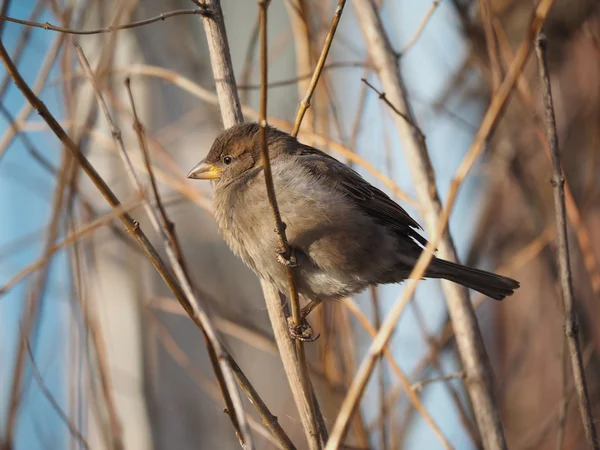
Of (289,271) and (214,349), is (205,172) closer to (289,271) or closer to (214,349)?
(289,271)

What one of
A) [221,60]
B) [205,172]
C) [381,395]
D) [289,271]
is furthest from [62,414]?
[205,172]

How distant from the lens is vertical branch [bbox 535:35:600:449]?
214 cm

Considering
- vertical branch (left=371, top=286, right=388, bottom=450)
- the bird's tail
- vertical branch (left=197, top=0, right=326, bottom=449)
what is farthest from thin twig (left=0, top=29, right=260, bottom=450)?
the bird's tail

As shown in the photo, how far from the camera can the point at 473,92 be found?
19.5 ft

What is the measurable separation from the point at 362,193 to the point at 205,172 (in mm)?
845

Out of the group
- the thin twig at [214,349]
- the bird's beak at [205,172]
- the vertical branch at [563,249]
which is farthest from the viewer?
the bird's beak at [205,172]

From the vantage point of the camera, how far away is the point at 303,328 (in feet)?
9.76

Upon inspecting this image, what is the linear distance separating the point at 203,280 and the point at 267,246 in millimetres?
A: 4277

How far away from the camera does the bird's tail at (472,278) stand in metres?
3.02

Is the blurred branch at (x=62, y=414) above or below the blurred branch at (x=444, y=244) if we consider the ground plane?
below

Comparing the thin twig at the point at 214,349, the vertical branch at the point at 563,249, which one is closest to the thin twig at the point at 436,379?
the vertical branch at the point at 563,249

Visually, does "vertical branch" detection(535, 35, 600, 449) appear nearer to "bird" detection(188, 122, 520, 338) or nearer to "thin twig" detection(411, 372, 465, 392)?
"thin twig" detection(411, 372, 465, 392)

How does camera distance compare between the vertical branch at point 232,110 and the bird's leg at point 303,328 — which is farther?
the bird's leg at point 303,328

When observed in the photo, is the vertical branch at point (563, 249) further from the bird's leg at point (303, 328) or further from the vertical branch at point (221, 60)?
the vertical branch at point (221, 60)
